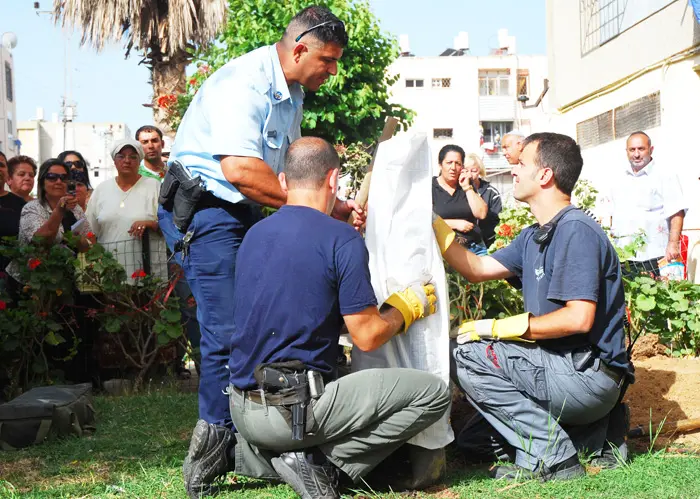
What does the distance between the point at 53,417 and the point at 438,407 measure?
2406 mm

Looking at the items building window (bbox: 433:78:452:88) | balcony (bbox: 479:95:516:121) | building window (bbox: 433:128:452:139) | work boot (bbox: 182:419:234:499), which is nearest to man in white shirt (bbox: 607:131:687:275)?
work boot (bbox: 182:419:234:499)

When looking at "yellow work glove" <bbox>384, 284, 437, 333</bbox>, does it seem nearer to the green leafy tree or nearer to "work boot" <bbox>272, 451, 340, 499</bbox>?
"work boot" <bbox>272, 451, 340, 499</bbox>

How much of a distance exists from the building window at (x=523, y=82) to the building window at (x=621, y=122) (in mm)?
35455

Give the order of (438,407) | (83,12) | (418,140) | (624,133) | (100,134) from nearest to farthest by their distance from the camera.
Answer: (438,407) → (418,140) → (624,133) → (83,12) → (100,134)

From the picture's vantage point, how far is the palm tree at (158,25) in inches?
561

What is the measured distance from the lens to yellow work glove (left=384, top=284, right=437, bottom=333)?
359cm

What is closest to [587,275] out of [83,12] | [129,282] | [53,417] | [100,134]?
[53,417]

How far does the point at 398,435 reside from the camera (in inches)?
138

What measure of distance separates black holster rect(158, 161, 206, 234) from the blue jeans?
1.8 inches

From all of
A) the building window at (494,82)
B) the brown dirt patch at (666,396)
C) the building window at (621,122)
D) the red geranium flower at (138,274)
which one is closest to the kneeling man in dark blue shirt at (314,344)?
the brown dirt patch at (666,396)

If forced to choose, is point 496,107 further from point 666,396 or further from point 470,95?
point 666,396

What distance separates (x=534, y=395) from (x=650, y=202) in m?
4.33

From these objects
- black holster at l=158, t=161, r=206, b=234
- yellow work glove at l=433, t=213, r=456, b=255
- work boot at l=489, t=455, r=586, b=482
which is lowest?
work boot at l=489, t=455, r=586, b=482

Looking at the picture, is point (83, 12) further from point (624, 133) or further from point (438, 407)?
point (438, 407)
